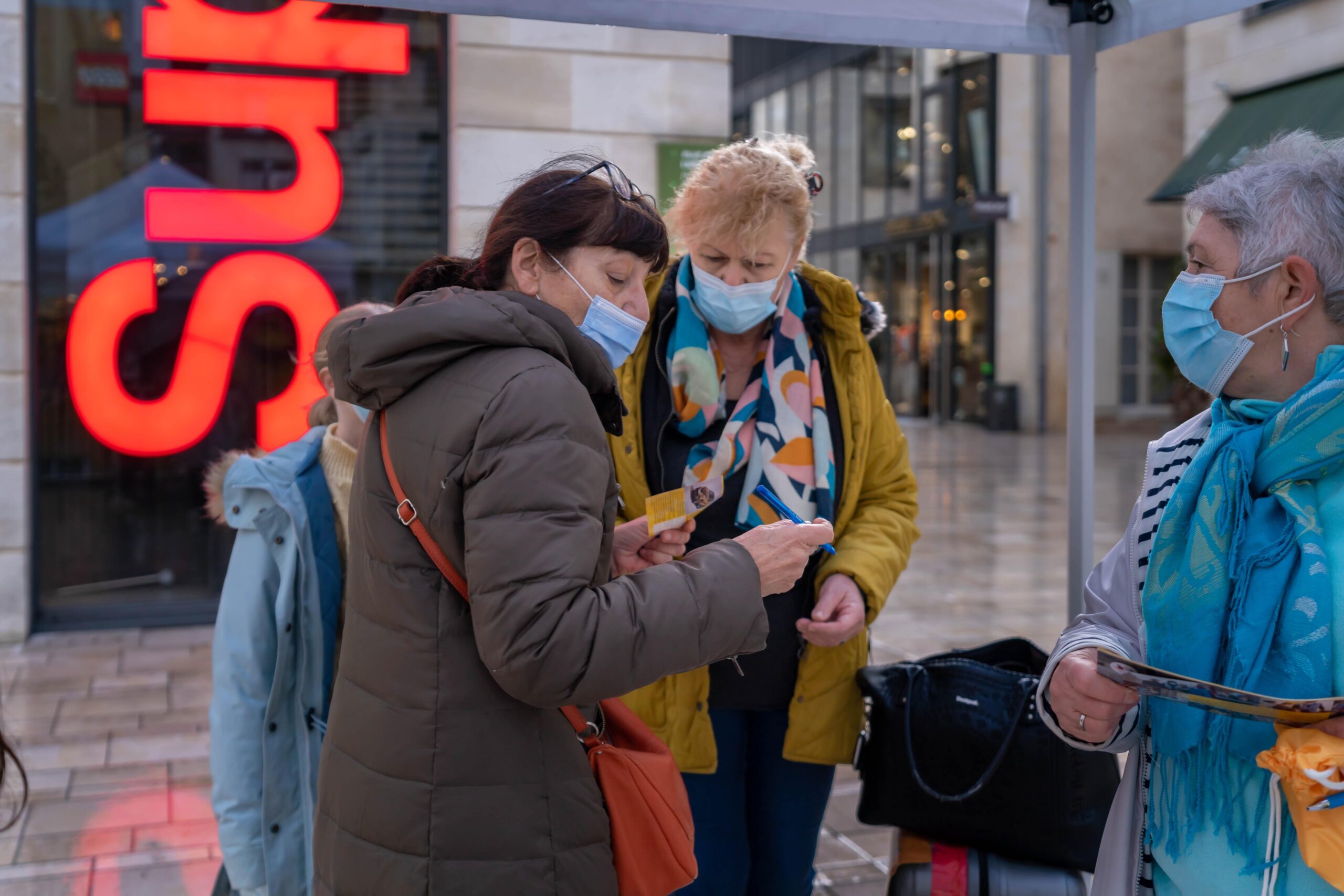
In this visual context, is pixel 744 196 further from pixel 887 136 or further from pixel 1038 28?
pixel 887 136

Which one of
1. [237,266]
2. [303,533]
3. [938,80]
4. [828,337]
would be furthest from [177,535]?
[938,80]

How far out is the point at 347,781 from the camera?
166cm

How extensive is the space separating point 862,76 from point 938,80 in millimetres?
3127

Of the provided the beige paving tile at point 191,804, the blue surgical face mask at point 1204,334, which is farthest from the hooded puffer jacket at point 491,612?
the beige paving tile at point 191,804

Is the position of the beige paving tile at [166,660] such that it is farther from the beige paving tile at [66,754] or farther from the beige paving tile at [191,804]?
the beige paving tile at [191,804]

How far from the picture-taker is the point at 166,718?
5.46 m

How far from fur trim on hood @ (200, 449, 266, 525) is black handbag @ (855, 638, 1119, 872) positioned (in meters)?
1.49

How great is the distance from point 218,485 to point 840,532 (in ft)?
4.76

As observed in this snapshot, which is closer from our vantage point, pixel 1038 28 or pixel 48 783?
pixel 1038 28

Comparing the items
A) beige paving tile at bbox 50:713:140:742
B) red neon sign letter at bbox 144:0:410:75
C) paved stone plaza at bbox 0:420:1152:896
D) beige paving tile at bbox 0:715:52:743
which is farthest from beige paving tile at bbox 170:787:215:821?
red neon sign letter at bbox 144:0:410:75

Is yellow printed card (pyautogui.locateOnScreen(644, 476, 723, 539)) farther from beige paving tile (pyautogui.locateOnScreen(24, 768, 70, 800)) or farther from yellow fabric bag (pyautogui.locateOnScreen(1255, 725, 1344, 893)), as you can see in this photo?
beige paving tile (pyautogui.locateOnScreen(24, 768, 70, 800))

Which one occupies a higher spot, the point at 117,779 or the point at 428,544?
the point at 428,544

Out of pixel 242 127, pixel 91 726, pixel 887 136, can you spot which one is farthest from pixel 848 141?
pixel 91 726

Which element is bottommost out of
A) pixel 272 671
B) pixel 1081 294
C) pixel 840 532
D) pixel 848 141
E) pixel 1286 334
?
pixel 272 671
